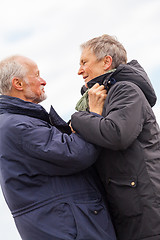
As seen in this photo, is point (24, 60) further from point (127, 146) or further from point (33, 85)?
point (127, 146)

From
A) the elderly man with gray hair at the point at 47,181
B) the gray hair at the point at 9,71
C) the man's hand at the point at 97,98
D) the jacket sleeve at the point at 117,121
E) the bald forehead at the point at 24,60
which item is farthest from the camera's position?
the bald forehead at the point at 24,60

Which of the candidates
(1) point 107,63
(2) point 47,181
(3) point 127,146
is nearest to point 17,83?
(1) point 107,63

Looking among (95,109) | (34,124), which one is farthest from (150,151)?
(34,124)

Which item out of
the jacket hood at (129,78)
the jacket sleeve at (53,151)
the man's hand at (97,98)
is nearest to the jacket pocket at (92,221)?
the jacket sleeve at (53,151)

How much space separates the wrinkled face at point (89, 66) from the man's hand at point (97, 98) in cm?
25

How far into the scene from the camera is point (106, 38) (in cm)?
336

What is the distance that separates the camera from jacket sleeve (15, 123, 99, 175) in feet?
8.97

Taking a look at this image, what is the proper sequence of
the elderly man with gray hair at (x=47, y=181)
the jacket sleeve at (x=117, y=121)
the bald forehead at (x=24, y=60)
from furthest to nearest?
the bald forehead at (x=24, y=60) < the elderly man with gray hair at (x=47, y=181) < the jacket sleeve at (x=117, y=121)

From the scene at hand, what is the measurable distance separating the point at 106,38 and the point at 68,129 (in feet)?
3.34

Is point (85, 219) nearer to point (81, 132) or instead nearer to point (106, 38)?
point (81, 132)

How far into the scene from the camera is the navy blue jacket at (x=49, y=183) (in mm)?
2754

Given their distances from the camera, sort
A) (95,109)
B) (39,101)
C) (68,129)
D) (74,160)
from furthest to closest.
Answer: (39,101) < (68,129) < (95,109) < (74,160)

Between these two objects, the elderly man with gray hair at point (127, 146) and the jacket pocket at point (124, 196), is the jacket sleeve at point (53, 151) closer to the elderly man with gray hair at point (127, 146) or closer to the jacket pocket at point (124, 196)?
the elderly man with gray hair at point (127, 146)

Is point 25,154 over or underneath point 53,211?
over
